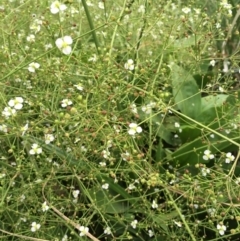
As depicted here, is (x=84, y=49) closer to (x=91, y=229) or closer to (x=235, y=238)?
(x=91, y=229)

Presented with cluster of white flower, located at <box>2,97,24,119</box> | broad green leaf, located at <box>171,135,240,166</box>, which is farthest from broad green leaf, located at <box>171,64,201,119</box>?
cluster of white flower, located at <box>2,97,24,119</box>

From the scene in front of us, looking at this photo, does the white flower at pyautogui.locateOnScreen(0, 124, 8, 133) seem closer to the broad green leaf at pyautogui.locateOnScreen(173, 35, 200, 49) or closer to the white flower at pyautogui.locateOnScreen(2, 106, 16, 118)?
the white flower at pyautogui.locateOnScreen(2, 106, 16, 118)

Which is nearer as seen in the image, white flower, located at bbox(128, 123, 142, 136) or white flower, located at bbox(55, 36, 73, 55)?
white flower, located at bbox(55, 36, 73, 55)

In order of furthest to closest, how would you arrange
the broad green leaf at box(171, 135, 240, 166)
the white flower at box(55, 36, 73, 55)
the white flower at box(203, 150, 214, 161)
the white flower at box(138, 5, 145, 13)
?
the white flower at box(138, 5, 145, 13) → the broad green leaf at box(171, 135, 240, 166) → the white flower at box(203, 150, 214, 161) → the white flower at box(55, 36, 73, 55)

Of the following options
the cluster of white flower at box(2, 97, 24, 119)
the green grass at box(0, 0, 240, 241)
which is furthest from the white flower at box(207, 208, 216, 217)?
the cluster of white flower at box(2, 97, 24, 119)

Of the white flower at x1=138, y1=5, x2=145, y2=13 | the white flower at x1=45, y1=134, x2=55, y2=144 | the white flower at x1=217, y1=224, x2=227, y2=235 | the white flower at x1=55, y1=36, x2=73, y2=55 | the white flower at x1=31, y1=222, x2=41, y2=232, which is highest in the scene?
the white flower at x1=55, y1=36, x2=73, y2=55

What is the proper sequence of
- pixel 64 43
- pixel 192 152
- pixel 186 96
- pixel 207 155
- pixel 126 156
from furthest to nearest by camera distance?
pixel 186 96, pixel 192 152, pixel 207 155, pixel 126 156, pixel 64 43

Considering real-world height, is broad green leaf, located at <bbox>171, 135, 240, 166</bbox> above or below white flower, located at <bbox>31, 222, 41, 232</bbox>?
below

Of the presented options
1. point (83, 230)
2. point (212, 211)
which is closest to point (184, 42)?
point (212, 211)

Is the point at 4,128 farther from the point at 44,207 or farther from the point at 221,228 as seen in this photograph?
the point at 221,228

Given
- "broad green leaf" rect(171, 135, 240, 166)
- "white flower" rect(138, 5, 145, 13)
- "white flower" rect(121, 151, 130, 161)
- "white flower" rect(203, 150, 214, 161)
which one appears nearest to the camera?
"white flower" rect(121, 151, 130, 161)

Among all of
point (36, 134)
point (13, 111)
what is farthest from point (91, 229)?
point (13, 111)
